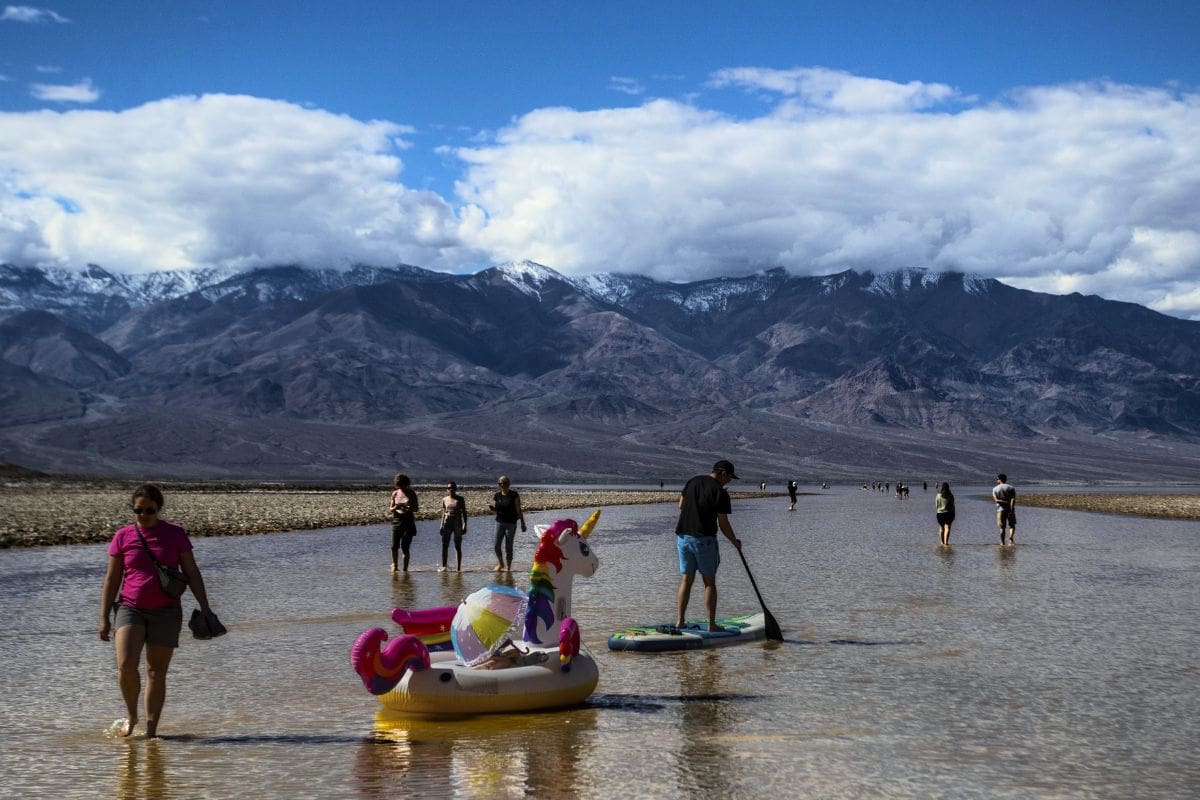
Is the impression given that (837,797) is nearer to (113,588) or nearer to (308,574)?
(113,588)

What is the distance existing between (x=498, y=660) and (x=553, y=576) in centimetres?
109

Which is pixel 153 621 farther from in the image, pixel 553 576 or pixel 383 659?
pixel 553 576

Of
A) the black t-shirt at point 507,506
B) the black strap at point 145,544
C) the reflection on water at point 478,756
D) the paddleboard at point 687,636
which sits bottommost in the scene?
the reflection on water at point 478,756

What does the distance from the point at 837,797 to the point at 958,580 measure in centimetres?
1381

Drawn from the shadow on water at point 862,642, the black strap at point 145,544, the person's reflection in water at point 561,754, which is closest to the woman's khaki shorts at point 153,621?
the black strap at point 145,544

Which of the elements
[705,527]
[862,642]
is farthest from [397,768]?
[862,642]

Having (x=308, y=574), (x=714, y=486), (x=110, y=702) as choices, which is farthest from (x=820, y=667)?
(x=308, y=574)

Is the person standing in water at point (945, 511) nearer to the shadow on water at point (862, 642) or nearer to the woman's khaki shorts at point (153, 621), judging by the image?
the shadow on water at point (862, 642)

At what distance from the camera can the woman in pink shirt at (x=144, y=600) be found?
330 inches

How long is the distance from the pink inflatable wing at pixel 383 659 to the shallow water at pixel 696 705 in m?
0.39

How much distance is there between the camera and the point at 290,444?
196875 mm

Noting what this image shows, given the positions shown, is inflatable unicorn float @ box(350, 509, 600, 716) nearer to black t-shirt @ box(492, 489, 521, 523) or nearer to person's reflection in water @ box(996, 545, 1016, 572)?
black t-shirt @ box(492, 489, 521, 523)

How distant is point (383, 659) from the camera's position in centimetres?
904

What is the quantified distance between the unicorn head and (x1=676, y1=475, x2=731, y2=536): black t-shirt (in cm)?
204
